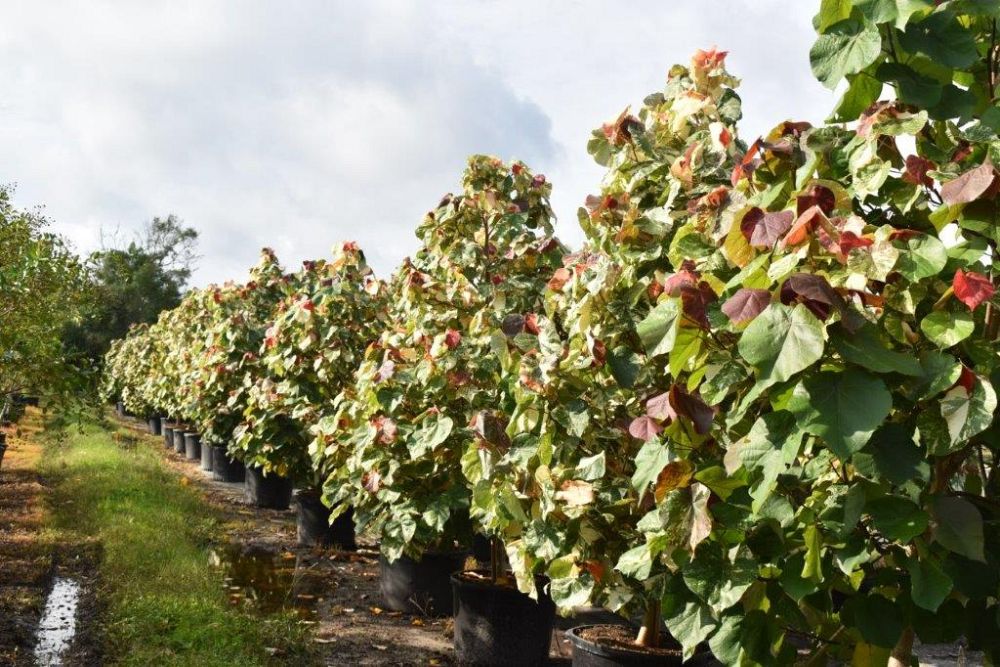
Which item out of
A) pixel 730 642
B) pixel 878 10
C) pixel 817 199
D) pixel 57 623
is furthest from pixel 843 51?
pixel 57 623

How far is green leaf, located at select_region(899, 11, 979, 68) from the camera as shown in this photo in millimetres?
1571

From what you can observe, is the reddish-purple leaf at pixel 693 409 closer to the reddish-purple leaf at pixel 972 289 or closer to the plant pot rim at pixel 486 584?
the reddish-purple leaf at pixel 972 289

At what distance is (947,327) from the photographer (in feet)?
4.91

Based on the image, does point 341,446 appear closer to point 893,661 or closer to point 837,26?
point 893,661

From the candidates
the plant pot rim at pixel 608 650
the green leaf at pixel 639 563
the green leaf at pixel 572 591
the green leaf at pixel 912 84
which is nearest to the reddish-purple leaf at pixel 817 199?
the green leaf at pixel 912 84

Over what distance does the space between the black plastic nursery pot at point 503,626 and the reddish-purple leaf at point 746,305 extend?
3030mm

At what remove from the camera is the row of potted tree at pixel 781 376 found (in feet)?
4.88

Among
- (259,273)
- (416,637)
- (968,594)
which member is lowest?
(416,637)

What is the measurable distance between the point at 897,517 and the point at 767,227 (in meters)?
0.58

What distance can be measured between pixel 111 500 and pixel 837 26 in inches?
314

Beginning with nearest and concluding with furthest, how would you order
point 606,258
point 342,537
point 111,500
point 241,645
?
1. point 606,258
2. point 241,645
3. point 342,537
4. point 111,500

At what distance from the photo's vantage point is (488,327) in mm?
3959

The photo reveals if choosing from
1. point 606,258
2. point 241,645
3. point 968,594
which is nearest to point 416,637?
point 241,645

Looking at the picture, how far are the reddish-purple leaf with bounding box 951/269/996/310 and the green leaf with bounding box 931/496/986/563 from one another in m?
0.39
